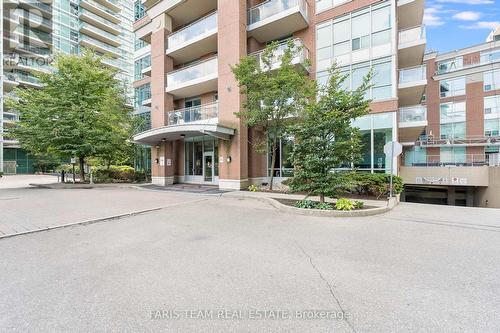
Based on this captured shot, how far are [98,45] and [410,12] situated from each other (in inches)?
2301

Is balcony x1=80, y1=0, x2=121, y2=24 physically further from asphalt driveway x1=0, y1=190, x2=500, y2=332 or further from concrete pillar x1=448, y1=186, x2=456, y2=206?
concrete pillar x1=448, y1=186, x2=456, y2=206

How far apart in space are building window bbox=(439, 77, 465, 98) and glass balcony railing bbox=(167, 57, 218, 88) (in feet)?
101

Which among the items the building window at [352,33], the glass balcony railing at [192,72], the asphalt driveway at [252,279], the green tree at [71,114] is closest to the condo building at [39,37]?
the green tree at [71,114]

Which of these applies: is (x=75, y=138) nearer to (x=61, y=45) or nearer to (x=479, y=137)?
(x=479, y=137)

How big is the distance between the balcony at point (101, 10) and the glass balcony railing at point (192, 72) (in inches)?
1900

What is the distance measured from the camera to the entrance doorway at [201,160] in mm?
18672

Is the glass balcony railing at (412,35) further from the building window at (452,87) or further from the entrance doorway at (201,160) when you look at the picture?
the building window at (452,87)

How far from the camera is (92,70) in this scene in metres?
19.4

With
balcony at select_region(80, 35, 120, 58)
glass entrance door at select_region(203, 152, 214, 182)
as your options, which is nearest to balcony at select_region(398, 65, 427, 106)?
glass entrance door at select_region(203, 152, 214, 182)

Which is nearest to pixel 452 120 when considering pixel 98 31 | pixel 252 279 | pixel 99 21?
pixel 252 279

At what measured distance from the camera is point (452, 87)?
3053 cm

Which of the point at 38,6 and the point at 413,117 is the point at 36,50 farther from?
the point at 413,117

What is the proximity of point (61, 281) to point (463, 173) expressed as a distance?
2124 centimetres

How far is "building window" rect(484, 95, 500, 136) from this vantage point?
91.8 feet
